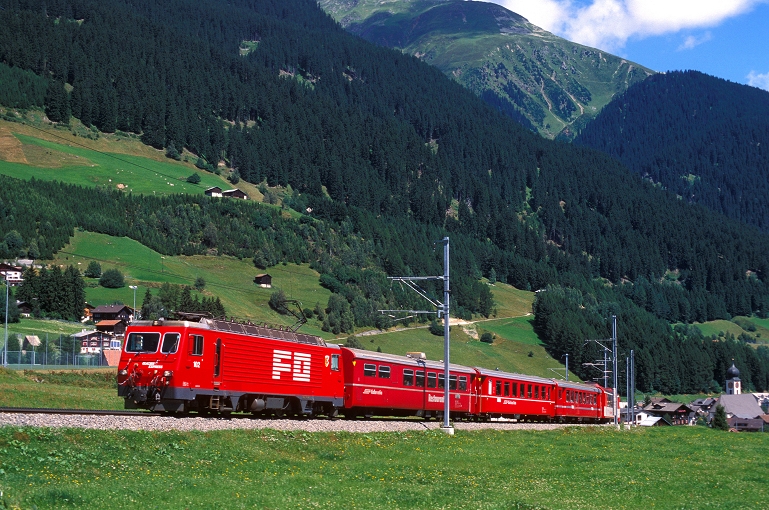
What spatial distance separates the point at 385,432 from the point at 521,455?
23.5ft

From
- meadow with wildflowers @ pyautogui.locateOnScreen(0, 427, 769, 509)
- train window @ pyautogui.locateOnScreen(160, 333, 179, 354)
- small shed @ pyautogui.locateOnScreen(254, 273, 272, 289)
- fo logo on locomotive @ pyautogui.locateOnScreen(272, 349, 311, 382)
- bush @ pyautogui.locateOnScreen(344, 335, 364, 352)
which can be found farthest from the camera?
small shed @ pyautogui.locateOnScreen(254, 273, 272, 289)

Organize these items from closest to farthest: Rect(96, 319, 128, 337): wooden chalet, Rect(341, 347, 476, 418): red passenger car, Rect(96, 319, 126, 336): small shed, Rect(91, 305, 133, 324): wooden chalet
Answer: Rect(341, 347, 476, 418): red passenger car → Rect(96, 319, 128, 337): wooden chalet → Rect(96, 319, 126, 336): small shed → Rect(91, 305, 133, 324): wooden chalet

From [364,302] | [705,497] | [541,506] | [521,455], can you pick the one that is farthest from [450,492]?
A: [364,302]

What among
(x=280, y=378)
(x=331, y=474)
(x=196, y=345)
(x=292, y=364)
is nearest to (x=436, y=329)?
(x=292, y=364)

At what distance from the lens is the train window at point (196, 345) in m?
40.0

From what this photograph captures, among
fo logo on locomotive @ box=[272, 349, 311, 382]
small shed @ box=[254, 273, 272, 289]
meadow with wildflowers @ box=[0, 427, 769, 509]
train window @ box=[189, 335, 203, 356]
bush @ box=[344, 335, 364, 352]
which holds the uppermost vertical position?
small shed @ box=[254, 273, 272, 289]

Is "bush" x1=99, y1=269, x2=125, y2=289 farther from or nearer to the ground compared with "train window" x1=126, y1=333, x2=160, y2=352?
farther from the ground

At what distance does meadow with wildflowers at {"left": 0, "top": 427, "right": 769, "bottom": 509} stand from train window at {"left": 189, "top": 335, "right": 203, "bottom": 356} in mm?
6174

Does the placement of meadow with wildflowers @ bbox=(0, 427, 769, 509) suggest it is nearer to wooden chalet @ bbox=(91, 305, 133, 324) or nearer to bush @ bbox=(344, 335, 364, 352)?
wooden chalet @ bbox=(91, 305, 133, 324)

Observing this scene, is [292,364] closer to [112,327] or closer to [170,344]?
[170,344]

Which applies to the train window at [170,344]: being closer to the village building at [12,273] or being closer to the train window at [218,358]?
the train window at [218,358]

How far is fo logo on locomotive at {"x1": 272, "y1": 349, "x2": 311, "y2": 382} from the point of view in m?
46.2

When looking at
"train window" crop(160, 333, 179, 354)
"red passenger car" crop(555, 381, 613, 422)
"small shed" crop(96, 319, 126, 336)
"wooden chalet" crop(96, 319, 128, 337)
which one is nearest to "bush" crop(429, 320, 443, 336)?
"wooden chalet" crop(96, 319, 128, 337)

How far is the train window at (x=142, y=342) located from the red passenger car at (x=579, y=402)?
154ft
